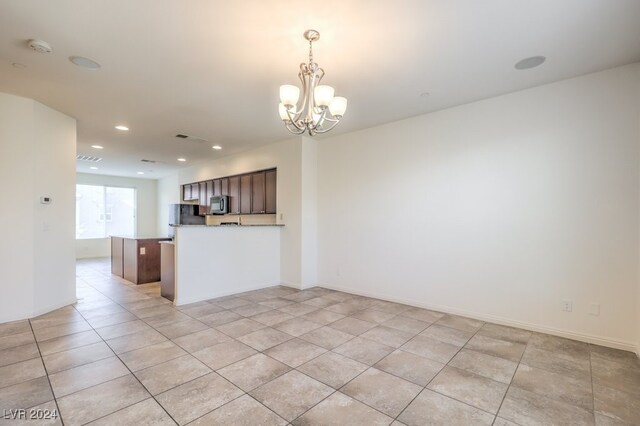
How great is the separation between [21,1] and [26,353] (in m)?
2.85

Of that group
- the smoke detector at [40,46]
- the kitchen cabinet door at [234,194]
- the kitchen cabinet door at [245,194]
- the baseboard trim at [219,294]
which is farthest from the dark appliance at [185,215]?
the smoke detector at [40,46]

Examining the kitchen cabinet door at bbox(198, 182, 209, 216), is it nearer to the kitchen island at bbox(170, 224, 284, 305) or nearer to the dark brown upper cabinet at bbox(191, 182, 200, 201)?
the dark brown upper cabinet at bbox(191, 182, 200, 201)

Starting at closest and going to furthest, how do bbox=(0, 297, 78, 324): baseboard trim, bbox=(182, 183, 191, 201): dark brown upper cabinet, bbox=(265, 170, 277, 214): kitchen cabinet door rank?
bbox=(0, 297, 78, 324): baseboard trim < bbox=(265, 170, 277, 214): kitchen cabinet door < bbox=(182, 183, 191, 201): dark brown upper cabinet

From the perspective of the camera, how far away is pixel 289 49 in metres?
2.61

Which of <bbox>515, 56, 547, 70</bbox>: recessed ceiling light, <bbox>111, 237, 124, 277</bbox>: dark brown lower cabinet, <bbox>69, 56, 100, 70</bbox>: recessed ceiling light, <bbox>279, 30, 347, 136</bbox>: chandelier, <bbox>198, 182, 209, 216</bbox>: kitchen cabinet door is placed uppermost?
<bbox>69, 56, 100, 70</bbox>: recessed ceiling light

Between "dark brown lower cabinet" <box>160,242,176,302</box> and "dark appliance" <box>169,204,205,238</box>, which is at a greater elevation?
"dark appliance" <box>169,204,205,238</box>

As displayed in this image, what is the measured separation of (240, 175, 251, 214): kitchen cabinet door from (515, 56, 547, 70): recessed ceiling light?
494 cm

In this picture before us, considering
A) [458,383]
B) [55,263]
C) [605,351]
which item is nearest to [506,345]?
[605,351]

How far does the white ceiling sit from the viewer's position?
2.14 m

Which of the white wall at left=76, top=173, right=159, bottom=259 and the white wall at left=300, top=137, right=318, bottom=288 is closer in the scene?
the white wall at left=300, top=137, right=318, bottom=288

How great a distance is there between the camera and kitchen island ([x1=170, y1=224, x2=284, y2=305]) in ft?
14.2

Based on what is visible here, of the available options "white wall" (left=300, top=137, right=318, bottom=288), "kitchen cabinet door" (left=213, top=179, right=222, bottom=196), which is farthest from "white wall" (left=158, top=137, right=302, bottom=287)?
"kitchen cabinet door" (left=213, top=179, right=222, bottom=196)

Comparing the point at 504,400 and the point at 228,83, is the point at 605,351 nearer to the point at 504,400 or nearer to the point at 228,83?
the point at 504,400

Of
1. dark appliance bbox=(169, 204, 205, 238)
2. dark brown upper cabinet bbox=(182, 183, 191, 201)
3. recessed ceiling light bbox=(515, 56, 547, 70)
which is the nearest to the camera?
recessed ceiling light bbox=(515, 56, 547, 70)
